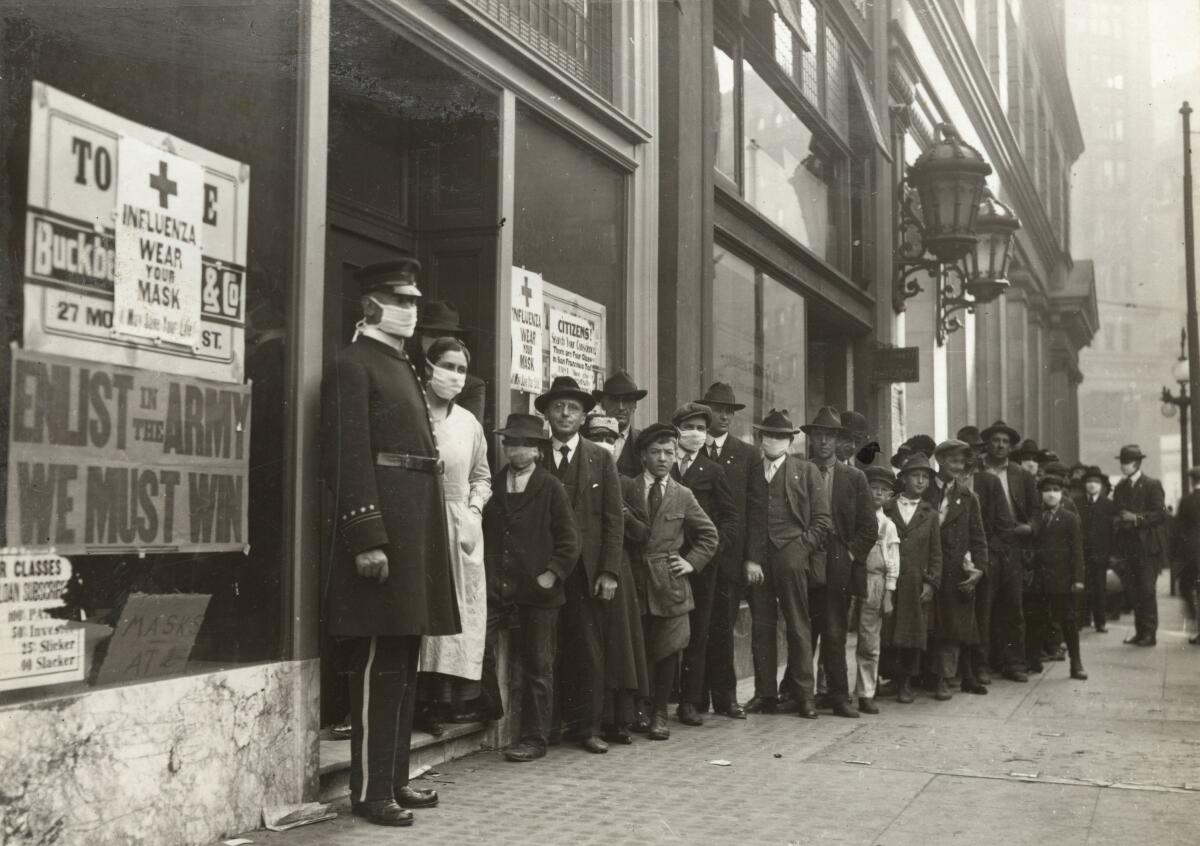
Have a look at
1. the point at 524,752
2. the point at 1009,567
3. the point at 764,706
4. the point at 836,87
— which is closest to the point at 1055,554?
the point at 1009,567

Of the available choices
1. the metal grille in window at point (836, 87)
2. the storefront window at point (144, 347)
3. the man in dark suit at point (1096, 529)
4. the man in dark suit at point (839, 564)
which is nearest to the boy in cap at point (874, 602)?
the man in dark suit at point (839, 564)

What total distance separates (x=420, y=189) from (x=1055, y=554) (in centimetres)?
660

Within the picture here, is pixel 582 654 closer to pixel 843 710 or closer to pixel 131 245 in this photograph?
pixel 843 710

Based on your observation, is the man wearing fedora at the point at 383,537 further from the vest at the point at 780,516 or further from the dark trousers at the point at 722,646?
the vest at the point at 780,516

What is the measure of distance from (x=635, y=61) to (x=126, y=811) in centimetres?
694

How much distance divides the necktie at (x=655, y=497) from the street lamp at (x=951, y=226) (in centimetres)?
897

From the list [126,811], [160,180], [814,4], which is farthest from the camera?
[814,4]

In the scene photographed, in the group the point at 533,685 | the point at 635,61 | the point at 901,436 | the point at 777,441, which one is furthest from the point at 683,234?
the point at 901,436

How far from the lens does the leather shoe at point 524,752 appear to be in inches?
282

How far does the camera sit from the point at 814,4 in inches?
564

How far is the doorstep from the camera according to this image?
6.10 m

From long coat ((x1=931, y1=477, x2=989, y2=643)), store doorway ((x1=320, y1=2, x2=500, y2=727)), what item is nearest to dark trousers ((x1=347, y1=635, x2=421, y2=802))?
store doorway ((x1=320, y1=2, x2=500, y2=727))

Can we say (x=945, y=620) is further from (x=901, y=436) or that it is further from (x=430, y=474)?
(x=901, y=436)

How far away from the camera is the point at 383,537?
5531 mm
